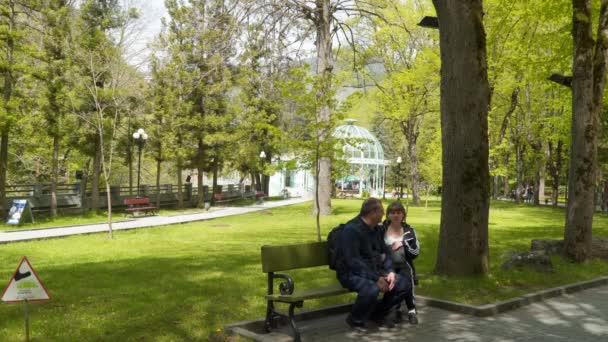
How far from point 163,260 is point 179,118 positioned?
22071 millimetres

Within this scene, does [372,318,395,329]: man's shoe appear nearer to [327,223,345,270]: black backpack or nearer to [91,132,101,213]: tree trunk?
[327,223,345,270]: black backpack

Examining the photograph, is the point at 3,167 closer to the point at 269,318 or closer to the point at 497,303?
the point at 269,318

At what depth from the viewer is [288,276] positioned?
5.54 metres

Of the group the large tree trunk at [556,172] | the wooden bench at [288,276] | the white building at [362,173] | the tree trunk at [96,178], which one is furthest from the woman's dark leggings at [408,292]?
the white building at [362,173]

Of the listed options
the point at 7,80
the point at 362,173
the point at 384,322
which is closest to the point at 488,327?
the point at 384,322

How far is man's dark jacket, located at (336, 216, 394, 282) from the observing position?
5.81m

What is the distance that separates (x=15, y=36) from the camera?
20703 mm

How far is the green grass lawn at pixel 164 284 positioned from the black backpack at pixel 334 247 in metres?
0.97

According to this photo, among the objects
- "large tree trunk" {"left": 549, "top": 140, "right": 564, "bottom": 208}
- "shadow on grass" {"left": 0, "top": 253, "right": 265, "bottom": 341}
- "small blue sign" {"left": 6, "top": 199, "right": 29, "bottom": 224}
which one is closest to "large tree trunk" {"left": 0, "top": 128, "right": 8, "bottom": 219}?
"small blue sign" {"left": 6, "top": 199, "right": 29, "bottom": 224}

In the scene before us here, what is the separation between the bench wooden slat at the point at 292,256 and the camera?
5730mm

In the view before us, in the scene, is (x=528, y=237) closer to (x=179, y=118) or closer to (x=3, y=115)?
(x=3, y=115)

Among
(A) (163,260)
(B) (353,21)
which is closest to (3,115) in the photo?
(A) (163,260)

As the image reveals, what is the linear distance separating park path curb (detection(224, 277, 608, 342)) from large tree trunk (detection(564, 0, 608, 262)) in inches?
89.4

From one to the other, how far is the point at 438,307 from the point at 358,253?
5.68 feet
